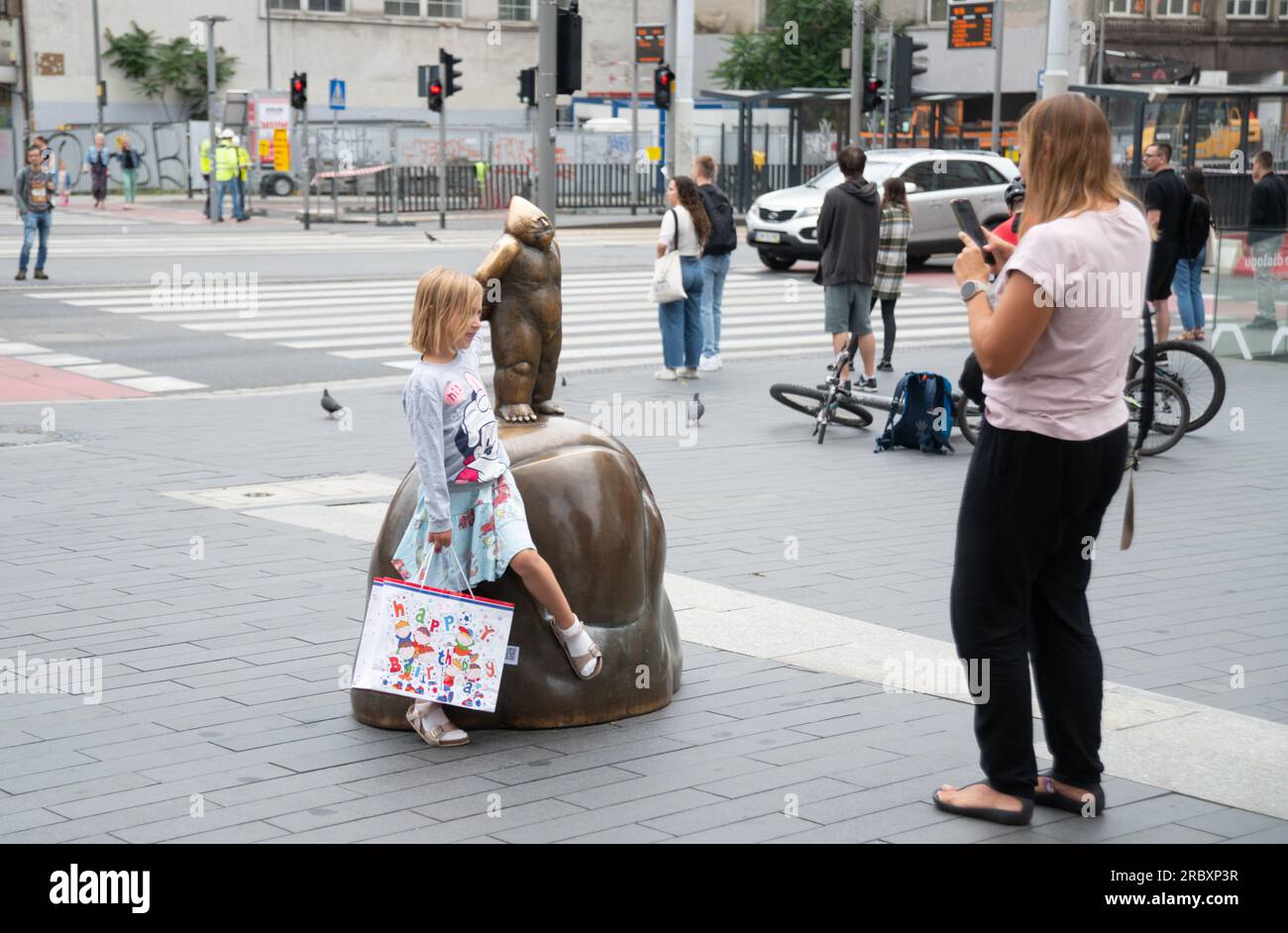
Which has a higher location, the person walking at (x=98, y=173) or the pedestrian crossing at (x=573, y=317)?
the person walking at (x=98, y=173)

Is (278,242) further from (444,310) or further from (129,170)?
(444,310)

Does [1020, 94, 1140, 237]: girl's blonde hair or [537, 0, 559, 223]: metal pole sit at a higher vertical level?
[537, 0, 559, 223]: metal pole

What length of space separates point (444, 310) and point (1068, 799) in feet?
7.65

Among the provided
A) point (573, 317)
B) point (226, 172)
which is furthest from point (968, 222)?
point (226, 172)

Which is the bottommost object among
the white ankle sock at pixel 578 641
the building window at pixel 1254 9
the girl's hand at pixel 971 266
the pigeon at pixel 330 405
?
the pigeon at pixel 330 405

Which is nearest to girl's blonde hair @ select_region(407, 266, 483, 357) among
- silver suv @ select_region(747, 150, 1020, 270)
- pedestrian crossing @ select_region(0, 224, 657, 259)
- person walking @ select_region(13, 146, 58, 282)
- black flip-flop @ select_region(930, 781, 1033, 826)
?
black flip-flop @ select_region(930, 781, 1033, 826)

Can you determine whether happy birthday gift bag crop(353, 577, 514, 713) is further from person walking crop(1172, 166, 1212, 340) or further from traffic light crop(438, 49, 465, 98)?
traffic light crop(438, 49, 465, 98)

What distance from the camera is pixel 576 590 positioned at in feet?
17.1

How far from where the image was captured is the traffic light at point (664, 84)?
3347cm

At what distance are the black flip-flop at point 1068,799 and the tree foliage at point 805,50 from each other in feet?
167

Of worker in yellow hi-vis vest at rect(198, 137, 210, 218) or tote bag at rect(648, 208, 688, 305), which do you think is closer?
tote bag at rect(648, 208, 688, 305)

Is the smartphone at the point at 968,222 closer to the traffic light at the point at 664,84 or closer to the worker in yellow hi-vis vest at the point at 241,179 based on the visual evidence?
the traffic light at the point at 664,84

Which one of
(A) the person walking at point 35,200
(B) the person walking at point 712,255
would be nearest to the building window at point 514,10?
(A) the person walking at point 35,200

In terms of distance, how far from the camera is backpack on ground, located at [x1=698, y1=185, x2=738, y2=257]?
14.0 m
